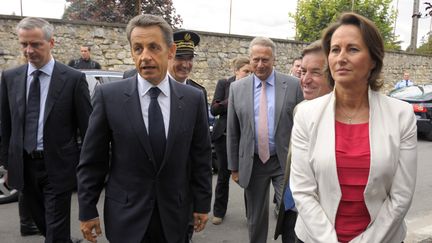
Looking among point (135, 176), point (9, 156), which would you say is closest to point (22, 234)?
point (9, 156)

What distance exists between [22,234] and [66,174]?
4.75 feet

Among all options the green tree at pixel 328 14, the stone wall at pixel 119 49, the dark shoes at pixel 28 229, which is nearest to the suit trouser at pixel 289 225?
the dark shoes at pixel 28 229

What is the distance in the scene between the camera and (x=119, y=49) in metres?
11.7

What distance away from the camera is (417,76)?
68.3ft

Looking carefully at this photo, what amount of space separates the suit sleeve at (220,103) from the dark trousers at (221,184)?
354 mm

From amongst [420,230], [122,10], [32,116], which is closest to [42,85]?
[32,116]

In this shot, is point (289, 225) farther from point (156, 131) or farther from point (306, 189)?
point (156, 131)

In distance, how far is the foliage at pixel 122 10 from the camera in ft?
56.0

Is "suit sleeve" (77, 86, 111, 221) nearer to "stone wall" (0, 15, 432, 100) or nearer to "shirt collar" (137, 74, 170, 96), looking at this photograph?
"shirt collar" (137, 74, 170, 96)

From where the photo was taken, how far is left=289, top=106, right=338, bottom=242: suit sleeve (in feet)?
6.79

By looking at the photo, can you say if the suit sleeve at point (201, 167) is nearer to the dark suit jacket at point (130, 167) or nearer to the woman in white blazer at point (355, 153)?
the dark suit jacket at point (130, 167)

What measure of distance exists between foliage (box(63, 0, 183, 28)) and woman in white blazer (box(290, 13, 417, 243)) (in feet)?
51.5

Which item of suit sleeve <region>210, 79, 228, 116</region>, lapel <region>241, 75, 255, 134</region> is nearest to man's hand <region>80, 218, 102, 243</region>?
lapel <region>241, 75, 255, 134</region>

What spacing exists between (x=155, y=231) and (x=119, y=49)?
10017 millimetres
